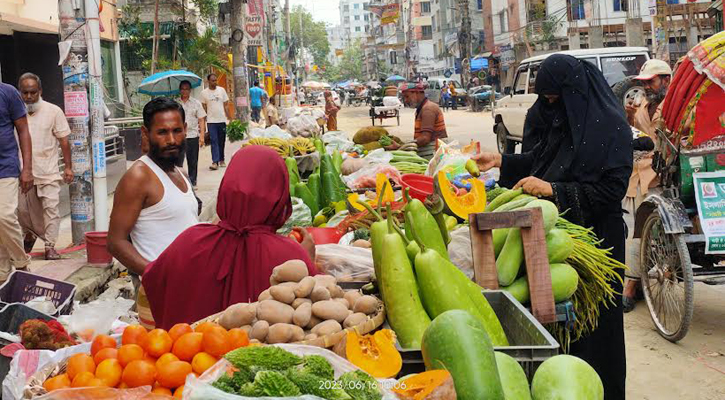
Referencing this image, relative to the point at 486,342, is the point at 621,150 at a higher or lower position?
higher

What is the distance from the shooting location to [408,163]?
7930 mm

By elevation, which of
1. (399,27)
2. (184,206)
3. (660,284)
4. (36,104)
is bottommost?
(660,284)

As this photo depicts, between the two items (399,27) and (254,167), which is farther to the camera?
(399,27)

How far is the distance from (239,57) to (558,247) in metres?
18.9

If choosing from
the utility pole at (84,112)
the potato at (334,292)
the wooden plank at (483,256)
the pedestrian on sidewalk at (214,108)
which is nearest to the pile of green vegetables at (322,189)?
the utility pole at (84,112)

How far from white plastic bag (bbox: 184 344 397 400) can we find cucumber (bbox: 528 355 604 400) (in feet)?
1.87

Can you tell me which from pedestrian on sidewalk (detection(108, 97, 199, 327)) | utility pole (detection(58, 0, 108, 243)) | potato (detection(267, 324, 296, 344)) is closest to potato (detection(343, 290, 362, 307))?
potato (detection(267, 324, 296, 344))

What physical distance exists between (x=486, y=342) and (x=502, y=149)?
1749cm

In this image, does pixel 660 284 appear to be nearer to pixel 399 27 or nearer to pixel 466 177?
pixel 466 177

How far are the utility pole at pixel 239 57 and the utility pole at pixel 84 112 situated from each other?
13231 mm

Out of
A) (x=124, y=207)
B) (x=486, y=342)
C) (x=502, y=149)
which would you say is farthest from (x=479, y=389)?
(x=502, y=149)

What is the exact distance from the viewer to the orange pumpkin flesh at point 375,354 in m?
2.23

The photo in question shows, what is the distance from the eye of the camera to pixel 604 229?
410 cm

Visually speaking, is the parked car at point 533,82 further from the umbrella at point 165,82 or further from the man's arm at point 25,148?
the man's arm at point 25,148
